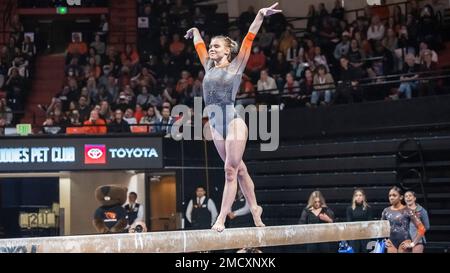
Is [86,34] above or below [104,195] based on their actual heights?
above

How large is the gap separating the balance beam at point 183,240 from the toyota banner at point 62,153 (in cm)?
680

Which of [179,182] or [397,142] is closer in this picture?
[397,142]

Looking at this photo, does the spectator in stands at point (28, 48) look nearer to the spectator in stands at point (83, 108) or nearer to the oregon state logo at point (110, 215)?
the spectator in stands at point (83, 108)

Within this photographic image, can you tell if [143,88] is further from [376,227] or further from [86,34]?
[376,227]

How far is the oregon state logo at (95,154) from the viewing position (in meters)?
14.3

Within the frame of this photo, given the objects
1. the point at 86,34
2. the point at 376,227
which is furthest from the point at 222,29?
the point at 376,227

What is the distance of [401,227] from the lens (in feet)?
32.7

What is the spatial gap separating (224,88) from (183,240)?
1347mm

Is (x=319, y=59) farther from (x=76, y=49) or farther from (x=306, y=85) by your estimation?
(x=76, y=49)

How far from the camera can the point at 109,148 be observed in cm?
1438

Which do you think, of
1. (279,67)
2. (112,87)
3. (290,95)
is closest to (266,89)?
(290,95)

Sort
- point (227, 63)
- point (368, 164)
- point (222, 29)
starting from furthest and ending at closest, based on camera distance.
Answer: point (222, 29), point (368, 164), point (227, 63)

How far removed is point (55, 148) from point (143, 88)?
287 centimetres

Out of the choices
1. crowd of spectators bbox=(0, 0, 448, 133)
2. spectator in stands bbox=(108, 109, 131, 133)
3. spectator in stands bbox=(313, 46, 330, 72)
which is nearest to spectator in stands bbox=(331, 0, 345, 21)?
crowd of spectators bbox=(0, 0, 448, 133)
